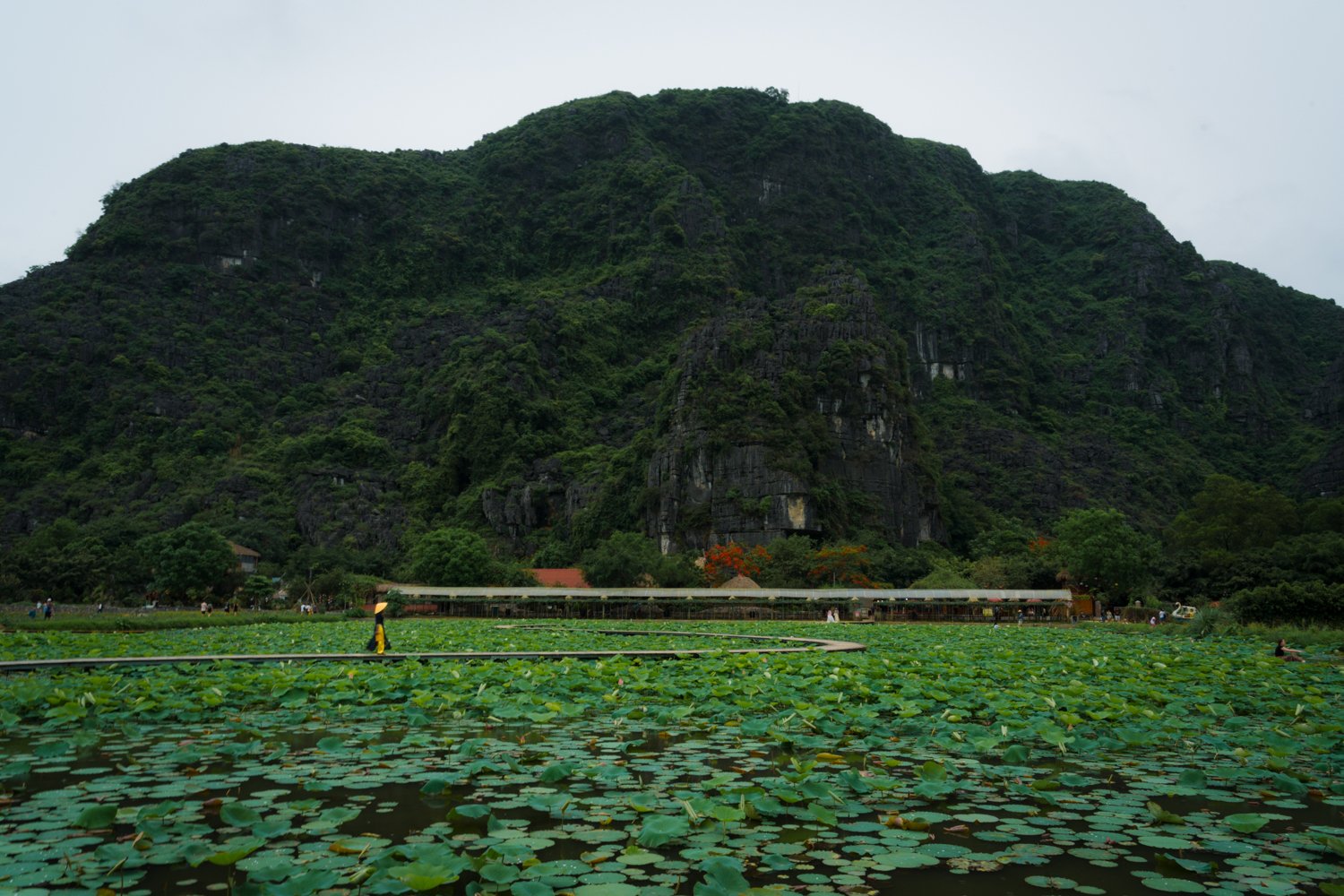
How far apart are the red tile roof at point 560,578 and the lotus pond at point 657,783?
58603mm

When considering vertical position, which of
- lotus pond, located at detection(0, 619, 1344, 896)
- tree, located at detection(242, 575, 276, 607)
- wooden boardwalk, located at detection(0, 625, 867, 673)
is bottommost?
tree, located at detection(242, 575, 276, 607)

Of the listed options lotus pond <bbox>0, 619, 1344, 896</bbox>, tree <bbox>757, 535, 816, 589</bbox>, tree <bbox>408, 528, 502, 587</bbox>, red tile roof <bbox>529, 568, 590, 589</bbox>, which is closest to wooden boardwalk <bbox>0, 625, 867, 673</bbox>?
lotus pond <bbox>0, 619, 1344, 896</bbox>

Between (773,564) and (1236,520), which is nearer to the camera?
(1236,520)

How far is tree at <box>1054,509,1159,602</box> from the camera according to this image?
62969 millimetres

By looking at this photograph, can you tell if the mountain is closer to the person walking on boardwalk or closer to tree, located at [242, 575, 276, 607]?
tree, located at [242, 575, 276, 607]

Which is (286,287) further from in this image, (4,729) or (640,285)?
(4,729)

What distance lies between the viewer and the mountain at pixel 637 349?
317ft

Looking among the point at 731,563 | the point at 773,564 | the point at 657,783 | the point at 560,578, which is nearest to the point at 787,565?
the point at 773,564

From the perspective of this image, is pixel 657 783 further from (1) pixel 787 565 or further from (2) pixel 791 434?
(2) pixel 791 434

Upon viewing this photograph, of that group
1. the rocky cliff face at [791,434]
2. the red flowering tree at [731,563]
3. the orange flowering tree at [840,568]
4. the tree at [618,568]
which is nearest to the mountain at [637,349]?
the rocky cliff face at [791,434]

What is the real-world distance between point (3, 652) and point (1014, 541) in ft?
289

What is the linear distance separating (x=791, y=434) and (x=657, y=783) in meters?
Result: 83.2

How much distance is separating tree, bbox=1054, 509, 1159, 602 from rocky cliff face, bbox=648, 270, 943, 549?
23.1 meters

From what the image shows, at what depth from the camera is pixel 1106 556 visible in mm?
62844
